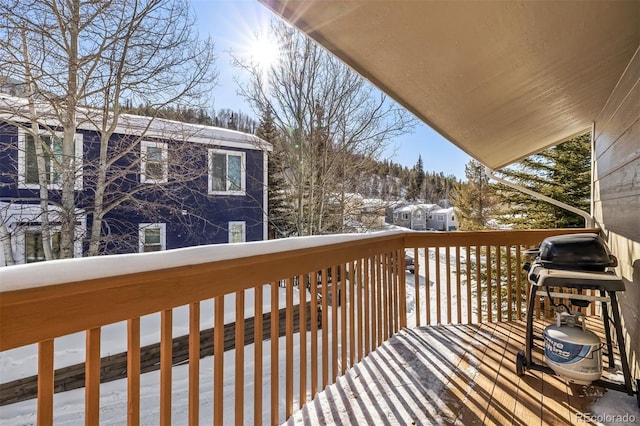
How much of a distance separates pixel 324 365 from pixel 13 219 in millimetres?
7361

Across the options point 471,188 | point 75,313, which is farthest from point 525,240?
point 471,188

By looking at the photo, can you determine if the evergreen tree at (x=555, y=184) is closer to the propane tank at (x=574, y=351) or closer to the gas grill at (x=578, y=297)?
the gas grill at (x=578, y=297)

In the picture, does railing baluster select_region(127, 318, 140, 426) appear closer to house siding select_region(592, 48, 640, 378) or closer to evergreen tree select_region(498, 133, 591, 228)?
house siding select_region(592, 48, 640, 378)

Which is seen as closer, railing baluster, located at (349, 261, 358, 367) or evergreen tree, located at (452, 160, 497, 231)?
railing baluster, located at (349, 261, 358, 367)

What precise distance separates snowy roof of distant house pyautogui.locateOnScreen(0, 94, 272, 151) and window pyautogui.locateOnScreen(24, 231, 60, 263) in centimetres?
220

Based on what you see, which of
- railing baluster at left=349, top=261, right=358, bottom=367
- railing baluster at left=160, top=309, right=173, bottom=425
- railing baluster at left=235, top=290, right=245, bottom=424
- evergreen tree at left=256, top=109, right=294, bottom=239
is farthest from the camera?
evergreen tree at left=256, top=109, right=294, bottom=239

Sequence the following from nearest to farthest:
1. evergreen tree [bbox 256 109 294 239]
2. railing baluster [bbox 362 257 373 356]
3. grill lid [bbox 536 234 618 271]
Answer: grill lid [bbox 536 234 618 271], railing baluster [bbox 362 257 373 356], evergreen tree [bbox 256 109 294 239]

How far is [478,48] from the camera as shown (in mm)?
1693

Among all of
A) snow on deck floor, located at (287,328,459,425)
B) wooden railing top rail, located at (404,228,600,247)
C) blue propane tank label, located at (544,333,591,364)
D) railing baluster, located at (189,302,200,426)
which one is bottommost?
snow on deck floor, located at (287,328,459,425)

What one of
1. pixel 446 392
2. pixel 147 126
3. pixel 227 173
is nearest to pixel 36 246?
pixel 147 126

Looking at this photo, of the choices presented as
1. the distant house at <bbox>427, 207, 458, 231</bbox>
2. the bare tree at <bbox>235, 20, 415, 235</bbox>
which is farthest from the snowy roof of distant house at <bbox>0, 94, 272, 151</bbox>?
the distant house at <bbox>427, 207, 458, 231</bbox>

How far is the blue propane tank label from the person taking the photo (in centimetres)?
199

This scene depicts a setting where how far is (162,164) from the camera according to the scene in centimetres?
772

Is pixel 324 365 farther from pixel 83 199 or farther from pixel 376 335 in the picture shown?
pixel 83 199
